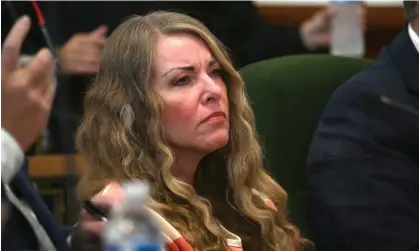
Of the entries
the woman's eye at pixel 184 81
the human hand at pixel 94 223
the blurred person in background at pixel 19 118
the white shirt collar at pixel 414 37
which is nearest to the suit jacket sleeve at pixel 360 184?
the white shirt collar at pixel 414 37

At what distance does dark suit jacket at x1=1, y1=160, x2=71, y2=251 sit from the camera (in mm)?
1286

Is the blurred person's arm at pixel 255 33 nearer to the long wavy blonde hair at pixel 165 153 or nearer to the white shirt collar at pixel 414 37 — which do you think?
A: the white shirt collar at pixel 414 37

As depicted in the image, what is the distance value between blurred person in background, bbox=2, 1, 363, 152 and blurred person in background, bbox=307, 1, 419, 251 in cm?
34

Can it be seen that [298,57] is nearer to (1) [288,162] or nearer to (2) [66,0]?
(1) [288,162]

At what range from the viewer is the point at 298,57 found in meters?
1.96

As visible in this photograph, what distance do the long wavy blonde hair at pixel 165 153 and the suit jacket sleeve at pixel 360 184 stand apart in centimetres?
17

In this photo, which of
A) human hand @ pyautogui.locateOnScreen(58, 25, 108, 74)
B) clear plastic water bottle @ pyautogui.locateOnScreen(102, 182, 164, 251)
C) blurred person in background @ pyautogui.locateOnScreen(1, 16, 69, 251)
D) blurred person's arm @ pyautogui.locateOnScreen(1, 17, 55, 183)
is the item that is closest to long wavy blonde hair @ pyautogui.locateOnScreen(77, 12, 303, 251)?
blurred person in background @ pyautogui.locateOnScreen(1, 16, 69, 251)

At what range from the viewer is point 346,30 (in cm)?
262

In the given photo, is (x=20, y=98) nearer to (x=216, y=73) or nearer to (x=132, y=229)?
(x=132, y=229)

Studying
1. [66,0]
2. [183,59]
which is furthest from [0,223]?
[66,0]

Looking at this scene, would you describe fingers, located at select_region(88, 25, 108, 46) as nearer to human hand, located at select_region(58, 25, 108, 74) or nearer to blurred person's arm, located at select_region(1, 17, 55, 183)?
human hand, located at select_region(58, 25, 108, 74)

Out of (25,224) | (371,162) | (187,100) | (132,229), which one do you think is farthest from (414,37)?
(132,229)

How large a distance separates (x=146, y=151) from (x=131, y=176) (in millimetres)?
54

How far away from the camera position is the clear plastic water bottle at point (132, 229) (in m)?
0.92
